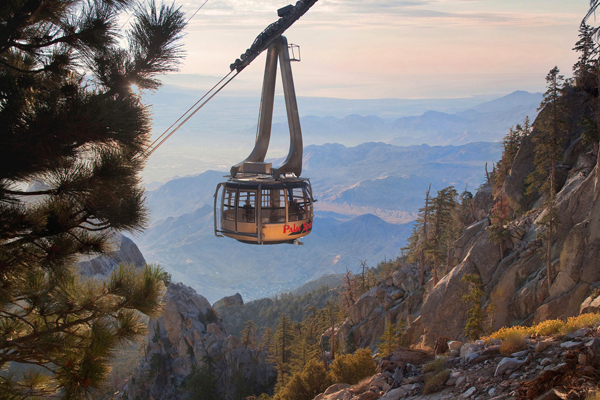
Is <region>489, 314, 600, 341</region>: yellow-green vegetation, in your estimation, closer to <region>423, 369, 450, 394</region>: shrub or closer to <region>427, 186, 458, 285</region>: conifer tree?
<region>423, 369, 450, 394</region>: shrub

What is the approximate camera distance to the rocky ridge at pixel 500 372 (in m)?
7.97

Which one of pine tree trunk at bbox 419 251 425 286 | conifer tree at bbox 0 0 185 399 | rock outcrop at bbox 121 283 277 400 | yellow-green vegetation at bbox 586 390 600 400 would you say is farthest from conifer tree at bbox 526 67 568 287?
rock outcrop at bbox 121 283 277 400

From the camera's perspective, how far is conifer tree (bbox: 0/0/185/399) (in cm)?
519

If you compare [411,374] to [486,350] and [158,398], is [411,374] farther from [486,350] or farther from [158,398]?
[158,398]

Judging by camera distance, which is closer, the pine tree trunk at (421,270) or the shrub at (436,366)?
the shrub at (436,366)

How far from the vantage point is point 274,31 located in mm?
11695

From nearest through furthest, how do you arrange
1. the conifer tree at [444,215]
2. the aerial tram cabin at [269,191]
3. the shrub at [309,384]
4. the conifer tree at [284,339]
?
1. the aerial tram cabin at [269,191]
2. the shrub at [309,384]
3. the conifer tree at [444,215]
4. the conifer tree at [284,339]

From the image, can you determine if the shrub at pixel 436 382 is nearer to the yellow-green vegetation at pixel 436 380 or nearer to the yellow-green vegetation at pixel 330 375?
the yellow-green vegetation at pixel 436 380

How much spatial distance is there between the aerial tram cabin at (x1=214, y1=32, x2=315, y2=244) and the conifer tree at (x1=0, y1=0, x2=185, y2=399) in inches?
169

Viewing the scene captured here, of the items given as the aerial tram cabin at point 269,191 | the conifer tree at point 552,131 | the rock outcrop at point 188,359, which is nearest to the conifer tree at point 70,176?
the aerial tram cabin at point 269,191

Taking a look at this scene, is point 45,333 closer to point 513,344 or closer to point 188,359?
point 513,344

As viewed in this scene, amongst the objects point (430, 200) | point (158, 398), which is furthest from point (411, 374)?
point (158, 398)

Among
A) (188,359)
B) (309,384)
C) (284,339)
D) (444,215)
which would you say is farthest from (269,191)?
(188,359)

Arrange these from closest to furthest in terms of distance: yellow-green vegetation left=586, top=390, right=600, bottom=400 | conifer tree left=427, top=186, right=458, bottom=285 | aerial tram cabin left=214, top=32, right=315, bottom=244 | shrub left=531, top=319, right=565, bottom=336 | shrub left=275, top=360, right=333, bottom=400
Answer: yellow-green vegetation left=586, top=390, right=600, bottom=400 → aerial tram cabin left=214, top=32, right=315, bottom=244 → shrub left=531, top=319, right=565, bottom=336 → shrub left=275, top=360, right=333, bottom=400 → conifer tree left=427, top=186, right=458, bottom=285
